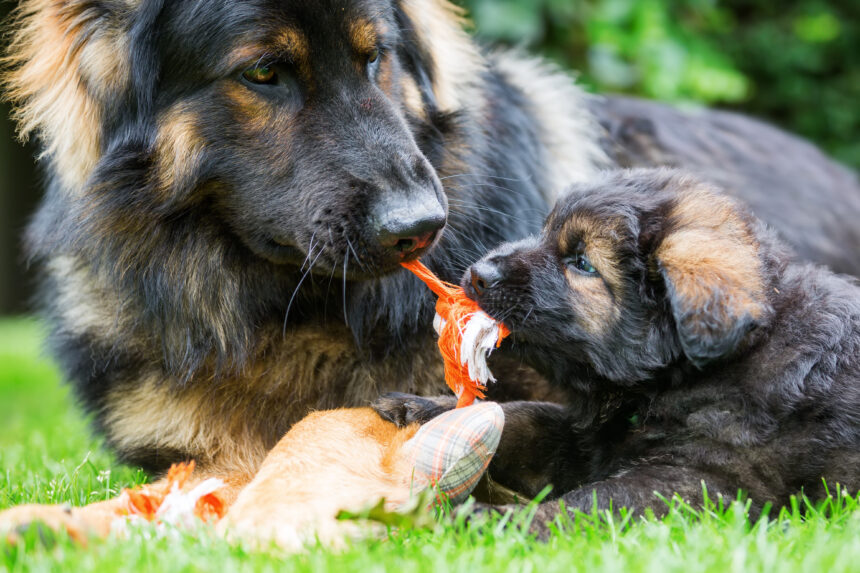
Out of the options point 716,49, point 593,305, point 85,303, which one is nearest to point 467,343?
point 593,305

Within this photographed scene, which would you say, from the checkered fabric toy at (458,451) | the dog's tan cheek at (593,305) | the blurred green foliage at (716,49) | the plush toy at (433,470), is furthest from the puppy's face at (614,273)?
the blurred green foliage at (716,49)

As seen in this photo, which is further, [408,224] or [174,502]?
[408,224]

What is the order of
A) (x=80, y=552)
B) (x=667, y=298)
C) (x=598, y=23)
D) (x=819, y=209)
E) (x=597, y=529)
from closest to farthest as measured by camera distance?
(x=80, y=552) → (x=597, y=529) → (x=667, y=298) → (x=819, y=209) → (x=598, y=23)

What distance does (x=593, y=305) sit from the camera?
8.27ft

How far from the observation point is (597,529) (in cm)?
204

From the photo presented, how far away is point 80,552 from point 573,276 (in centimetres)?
145

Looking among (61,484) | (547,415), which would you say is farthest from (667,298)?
(61,484)

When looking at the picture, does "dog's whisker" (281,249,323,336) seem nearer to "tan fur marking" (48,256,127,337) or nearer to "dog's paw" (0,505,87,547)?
"tan fur marking" (48,256,127,337)

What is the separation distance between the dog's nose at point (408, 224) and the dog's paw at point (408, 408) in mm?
447

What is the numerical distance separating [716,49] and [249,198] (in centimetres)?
579

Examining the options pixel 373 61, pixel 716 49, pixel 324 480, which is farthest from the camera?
pixel 716 49

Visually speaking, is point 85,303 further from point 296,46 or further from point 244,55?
point 296,46

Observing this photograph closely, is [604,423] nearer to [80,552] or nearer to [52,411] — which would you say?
[80,552]

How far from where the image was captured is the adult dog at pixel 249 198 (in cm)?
254
